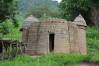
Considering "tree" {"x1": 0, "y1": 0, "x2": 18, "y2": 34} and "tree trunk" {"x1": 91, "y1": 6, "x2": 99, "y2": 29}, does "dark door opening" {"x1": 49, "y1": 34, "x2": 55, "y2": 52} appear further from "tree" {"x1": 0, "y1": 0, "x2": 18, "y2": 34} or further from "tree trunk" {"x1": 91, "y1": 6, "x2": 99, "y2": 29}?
"tree trunk" {"x1": 91, "y1": 6, "x2": 99, "y2": 29}

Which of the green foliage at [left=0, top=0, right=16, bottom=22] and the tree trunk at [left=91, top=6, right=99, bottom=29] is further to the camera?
Result: the tree trunk at [left=91, top=6, right=99, bottom=29]

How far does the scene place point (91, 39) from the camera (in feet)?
126

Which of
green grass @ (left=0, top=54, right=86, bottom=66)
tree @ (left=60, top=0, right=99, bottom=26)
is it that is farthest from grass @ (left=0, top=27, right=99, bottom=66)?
tree @ (left=60, top=0, right=99, bottom=26)

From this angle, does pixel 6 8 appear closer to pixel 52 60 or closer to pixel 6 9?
pixel 6 9

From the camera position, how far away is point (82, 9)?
46.5m

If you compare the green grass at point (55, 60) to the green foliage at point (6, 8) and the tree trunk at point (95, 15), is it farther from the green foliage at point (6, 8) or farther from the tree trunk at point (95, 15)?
the tree trunk at point (95, 15)

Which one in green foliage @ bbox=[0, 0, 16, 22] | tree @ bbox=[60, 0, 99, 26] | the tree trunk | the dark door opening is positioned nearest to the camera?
green foliage @ bbox=[0, 0, 16, 22]

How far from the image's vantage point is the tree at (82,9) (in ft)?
152

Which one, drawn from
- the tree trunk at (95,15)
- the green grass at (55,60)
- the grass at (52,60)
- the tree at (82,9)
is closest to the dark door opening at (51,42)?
the grass at (52,60)

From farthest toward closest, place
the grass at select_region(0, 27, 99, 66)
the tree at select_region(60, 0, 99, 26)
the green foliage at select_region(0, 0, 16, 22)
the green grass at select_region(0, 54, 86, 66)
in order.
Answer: the tree at select_region(60, 0, 99, 26) < the green foliage at select_region(0, 0, 16, 22) < the green grass at select_region(0, 54, 86, 66) < the grass at select_region(0, 27, 99, 66)

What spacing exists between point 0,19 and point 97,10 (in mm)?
23745

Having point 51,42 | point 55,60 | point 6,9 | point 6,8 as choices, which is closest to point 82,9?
point 51,42

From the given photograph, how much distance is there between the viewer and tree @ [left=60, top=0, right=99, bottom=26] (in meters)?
46.4

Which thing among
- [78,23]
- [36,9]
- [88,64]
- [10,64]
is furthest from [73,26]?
→ [36,9]
